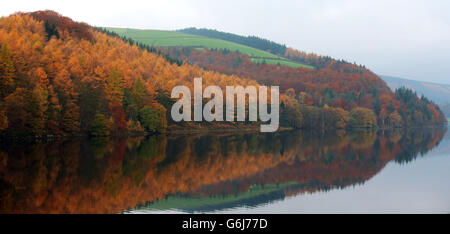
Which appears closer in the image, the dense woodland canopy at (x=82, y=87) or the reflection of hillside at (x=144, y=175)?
the reflection of hillside at (x=144, y=175)

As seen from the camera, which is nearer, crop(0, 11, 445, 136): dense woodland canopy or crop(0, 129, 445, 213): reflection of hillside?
crop(0, 129, 445, 213): reflection of hillside

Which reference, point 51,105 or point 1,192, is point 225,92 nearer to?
point 51,105

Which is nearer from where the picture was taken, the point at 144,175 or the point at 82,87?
the point at 144,175

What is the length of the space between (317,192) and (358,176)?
28.8 feet

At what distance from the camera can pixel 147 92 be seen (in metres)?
90.8

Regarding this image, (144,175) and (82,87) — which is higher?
(82,87)

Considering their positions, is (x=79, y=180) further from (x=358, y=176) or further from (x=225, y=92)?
(x=225, y=92)
